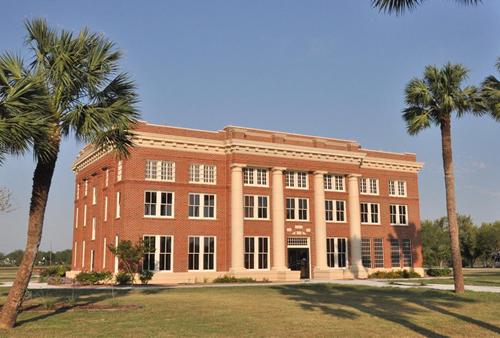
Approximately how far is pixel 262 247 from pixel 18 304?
28.6m

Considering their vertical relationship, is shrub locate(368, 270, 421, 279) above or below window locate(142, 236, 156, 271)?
below

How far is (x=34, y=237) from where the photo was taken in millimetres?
15602

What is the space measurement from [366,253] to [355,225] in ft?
11.4

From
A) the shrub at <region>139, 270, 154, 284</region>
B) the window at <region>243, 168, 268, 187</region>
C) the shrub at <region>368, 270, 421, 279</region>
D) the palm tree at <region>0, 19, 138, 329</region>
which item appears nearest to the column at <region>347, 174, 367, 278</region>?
the shrub at <region>368, 270, 421, 279</region>

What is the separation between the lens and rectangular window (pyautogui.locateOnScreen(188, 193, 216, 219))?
4031 centimetres

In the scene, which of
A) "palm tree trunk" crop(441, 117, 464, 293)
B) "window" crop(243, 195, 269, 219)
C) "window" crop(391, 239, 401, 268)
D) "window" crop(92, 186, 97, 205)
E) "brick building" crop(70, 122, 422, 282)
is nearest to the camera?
"palm tree trunk" crop(441, 117, 464, 293)

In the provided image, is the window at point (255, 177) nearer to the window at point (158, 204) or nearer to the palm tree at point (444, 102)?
the window at point (158, 204)

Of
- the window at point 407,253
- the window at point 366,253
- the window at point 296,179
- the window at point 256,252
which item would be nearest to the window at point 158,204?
the window at point 256,252

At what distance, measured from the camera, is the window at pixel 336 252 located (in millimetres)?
45594

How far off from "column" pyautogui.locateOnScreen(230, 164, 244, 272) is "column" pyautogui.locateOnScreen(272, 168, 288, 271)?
309 centimetres

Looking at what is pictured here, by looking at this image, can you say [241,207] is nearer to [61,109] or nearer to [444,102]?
[444,102]

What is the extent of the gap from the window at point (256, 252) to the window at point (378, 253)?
469 inches

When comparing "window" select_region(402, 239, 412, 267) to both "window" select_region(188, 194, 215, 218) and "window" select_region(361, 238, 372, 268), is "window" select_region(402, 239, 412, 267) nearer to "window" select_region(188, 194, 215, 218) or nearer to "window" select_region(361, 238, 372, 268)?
"window" select_region(361, 238, 372, 268)

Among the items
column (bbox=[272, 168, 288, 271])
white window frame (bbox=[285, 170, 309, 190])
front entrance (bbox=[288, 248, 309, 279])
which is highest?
white window frame (bbox=[285, 170, 309, 190])
